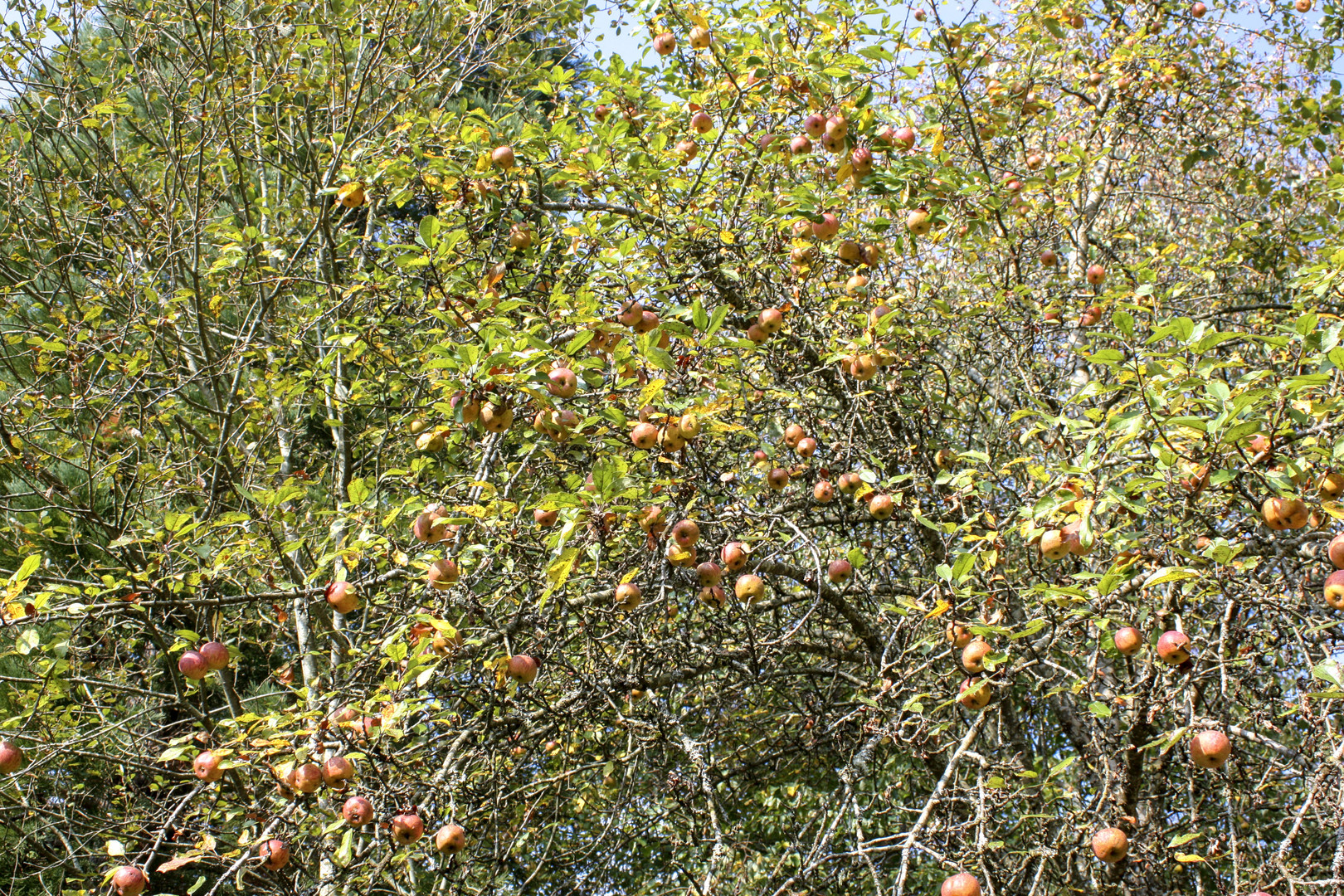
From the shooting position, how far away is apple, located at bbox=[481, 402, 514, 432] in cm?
216

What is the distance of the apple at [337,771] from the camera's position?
2186mm

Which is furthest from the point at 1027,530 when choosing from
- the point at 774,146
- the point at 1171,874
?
the point at 1171,874

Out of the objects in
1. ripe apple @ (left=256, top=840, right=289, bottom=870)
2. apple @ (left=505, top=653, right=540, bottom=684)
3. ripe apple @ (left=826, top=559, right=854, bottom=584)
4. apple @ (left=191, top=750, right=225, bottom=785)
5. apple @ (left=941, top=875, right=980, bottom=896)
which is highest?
apple @ (left=191, top=750, right=225, bottom=785)

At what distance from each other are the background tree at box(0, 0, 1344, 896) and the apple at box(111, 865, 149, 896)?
0.34 ft

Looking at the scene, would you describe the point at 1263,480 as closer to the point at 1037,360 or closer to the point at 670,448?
the point at 670,448

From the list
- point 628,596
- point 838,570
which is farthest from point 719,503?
point 628,596

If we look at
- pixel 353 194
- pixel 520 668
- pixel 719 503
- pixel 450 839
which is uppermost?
pixel 353 194

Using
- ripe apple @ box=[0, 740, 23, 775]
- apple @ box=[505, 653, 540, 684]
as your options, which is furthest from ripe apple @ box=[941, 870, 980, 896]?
ripe apple @ box=[0, 740, 23, 775]

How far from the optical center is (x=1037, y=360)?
12.9ft

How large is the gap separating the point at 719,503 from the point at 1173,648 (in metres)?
1.53

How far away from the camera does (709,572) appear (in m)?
2.34

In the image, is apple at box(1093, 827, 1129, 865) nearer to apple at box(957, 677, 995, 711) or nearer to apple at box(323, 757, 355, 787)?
apple at box(957, 677, 995, 711)

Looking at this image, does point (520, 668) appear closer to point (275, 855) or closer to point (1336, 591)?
point (275, 855)

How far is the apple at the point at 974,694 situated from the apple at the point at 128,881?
2216 millimetres
